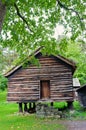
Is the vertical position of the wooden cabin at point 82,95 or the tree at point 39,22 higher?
the tree at point 39,22

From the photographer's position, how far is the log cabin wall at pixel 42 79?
30.8 meters

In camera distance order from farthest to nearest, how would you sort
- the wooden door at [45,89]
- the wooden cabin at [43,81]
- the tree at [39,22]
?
the wooden door at [45,89] → the wooden cabin at [43,81] → the tree at [39,22]

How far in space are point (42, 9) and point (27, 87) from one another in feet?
54.1

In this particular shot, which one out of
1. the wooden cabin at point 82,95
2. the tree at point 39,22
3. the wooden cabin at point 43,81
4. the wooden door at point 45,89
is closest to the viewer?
the tree at point 39,22

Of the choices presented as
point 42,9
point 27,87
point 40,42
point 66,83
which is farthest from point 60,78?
point 42,9

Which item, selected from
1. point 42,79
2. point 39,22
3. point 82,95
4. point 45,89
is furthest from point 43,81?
point 39,22

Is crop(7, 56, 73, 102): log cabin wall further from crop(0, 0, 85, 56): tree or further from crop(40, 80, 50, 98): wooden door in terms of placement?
crop(0, 0, 85, 56): tree

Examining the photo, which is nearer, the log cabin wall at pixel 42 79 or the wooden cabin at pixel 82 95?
the log cabin wall at pixel 42 79

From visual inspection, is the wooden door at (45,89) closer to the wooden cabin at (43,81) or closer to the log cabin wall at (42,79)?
the wooden cabin at (43,81)

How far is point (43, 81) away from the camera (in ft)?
103

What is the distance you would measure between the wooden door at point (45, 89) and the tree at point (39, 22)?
1366 cm

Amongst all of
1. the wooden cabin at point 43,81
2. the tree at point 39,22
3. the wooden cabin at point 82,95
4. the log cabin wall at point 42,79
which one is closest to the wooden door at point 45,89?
the wooden cabin at point 43,81

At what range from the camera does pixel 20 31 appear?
619 inches

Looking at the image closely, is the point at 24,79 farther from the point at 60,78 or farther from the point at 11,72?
the point at 60,78
